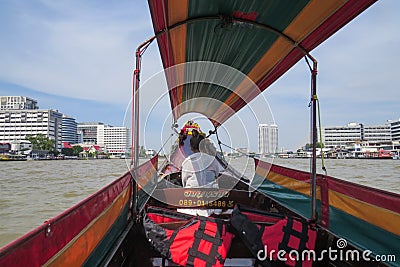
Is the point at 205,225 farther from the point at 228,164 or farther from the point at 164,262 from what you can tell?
the point at 228,164

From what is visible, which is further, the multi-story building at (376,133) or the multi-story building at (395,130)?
the multi-story building at (376,133)

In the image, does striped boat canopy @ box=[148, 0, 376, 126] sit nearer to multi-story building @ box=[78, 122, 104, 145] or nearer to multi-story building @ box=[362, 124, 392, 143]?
multi-story building @ box=[362, 124, 392, 143]

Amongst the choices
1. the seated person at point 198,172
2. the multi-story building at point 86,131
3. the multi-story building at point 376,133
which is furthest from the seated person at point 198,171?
the multi-story building at point 86,131

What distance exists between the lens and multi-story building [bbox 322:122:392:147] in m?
77.4

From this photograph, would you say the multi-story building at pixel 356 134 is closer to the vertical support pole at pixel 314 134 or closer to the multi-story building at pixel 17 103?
the vertical support pole at pixel 314 134

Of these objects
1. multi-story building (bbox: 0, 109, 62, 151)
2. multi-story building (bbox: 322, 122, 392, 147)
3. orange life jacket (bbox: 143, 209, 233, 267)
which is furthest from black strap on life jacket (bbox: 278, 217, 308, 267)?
multi-story building (bbox: 0, 109, 62, 151)

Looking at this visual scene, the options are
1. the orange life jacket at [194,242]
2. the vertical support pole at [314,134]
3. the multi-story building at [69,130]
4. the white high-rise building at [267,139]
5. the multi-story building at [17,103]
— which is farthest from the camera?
the multi-story building at [17,103]

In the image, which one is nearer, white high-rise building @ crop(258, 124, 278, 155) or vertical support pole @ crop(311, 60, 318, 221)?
vertical support pole @ crop(311, 60, 318, 221)

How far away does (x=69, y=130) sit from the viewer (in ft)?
351

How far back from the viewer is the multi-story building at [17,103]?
10822 cm

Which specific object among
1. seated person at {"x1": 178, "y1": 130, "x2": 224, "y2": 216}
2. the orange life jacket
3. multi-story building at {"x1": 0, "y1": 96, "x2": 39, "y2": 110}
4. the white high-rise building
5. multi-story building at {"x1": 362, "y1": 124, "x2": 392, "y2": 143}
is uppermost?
multi-story building at {"x1": 0, "y1": 96, "x2": 39, "y2": 110}

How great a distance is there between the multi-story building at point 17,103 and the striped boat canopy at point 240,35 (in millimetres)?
120037

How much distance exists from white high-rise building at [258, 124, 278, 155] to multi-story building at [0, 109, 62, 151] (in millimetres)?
98650

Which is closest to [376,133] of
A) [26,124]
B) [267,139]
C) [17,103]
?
[267,139]
